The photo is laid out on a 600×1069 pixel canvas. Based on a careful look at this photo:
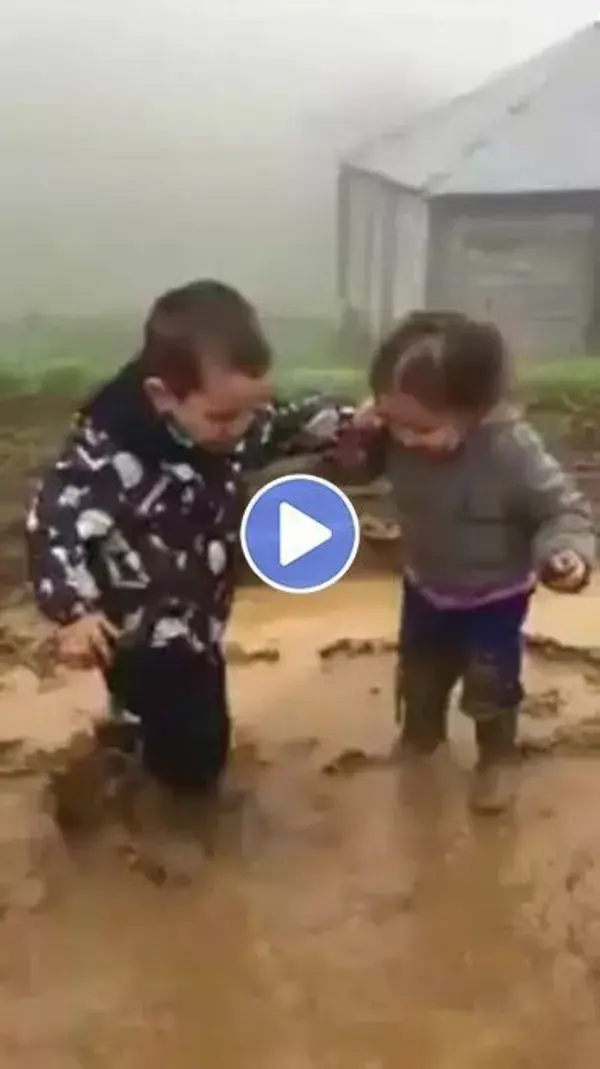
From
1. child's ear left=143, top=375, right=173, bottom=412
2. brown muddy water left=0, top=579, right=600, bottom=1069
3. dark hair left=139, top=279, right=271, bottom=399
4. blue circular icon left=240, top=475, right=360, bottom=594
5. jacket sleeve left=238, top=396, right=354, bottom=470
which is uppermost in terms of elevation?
dark hair left=139, top=279, right=271, bottom=399

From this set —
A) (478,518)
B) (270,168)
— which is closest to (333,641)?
(478,518)

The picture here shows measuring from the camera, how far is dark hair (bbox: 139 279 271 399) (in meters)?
0.54

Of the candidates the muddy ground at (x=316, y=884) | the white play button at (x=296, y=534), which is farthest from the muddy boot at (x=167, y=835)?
the white play button at (x=296, y=534)

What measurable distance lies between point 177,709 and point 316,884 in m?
0.09

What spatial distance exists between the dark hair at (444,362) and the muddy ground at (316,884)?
7 centimetres

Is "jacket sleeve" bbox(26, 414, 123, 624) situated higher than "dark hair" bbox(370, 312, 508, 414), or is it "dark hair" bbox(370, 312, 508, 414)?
"dark hair" bbox(370, 312, 508, 414)

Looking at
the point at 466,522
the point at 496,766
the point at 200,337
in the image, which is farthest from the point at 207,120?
the point at 496,766

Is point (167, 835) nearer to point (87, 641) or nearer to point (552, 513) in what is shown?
point (87, 641)

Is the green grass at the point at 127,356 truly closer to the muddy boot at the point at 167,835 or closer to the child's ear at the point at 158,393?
the child's ear at the point at 158,393

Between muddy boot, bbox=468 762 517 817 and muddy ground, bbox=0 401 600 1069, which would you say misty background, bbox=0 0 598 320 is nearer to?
muddy ground, bbox=0 401 600 1069

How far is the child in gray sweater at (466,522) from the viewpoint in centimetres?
55

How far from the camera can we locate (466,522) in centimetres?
57

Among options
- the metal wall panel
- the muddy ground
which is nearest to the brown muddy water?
the muddy ground

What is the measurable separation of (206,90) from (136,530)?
0.17 m
